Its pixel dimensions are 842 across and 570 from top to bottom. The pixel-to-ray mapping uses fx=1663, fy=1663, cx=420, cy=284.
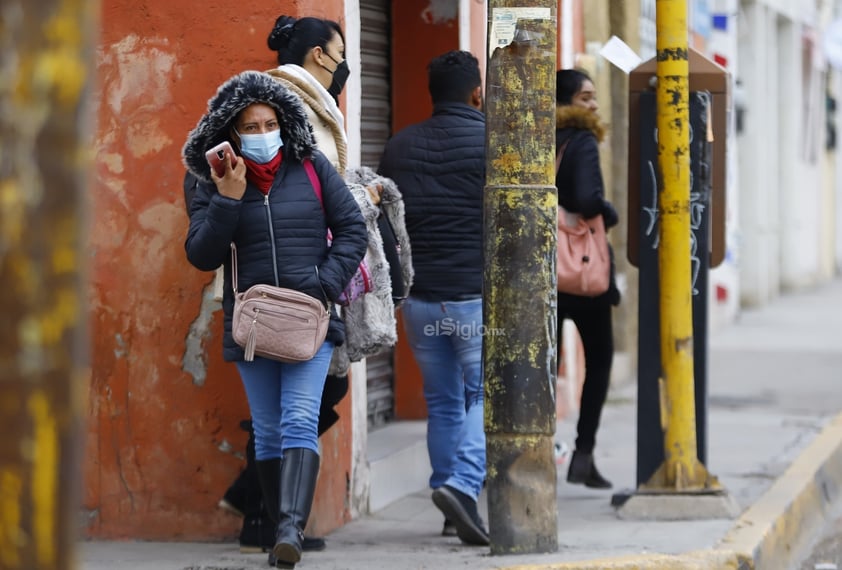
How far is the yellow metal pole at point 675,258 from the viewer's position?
6.27 m

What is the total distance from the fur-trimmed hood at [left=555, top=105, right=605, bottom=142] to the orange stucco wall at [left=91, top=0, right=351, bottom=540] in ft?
4.25

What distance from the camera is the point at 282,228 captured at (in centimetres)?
518

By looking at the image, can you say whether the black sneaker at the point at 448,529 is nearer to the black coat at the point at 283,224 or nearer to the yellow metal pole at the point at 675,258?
the yellow metal pole at the point at 675,258

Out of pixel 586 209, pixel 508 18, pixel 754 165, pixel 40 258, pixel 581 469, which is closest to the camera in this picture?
pixel 40 258

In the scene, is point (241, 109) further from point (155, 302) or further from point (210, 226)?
point (155, 302)

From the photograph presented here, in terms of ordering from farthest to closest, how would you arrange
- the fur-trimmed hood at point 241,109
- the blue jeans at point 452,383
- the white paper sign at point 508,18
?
the blue jeans at point 452,383 < the white paper sign at point 508,18 < the fur-trimmed hood at point 241,109

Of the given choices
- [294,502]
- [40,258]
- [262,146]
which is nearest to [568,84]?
[262,146]

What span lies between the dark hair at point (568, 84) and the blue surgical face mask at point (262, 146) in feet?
7.52

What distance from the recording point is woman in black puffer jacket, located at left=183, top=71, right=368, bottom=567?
16.9 feet

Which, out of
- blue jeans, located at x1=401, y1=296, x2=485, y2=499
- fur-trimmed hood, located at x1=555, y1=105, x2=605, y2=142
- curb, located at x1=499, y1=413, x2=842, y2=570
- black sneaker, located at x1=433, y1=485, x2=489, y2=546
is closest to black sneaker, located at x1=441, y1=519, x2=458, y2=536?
blue jeans, located at x1=401, y1=296, x2=485, y2=499

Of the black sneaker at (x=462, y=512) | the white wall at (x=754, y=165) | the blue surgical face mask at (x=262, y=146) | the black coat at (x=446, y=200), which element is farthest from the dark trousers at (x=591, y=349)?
the white wall at (x=754, y=165)

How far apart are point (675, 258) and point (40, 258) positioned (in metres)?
4.68

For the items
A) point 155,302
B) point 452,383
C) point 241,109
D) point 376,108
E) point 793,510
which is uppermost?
point 376,108

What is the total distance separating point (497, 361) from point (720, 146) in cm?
174
